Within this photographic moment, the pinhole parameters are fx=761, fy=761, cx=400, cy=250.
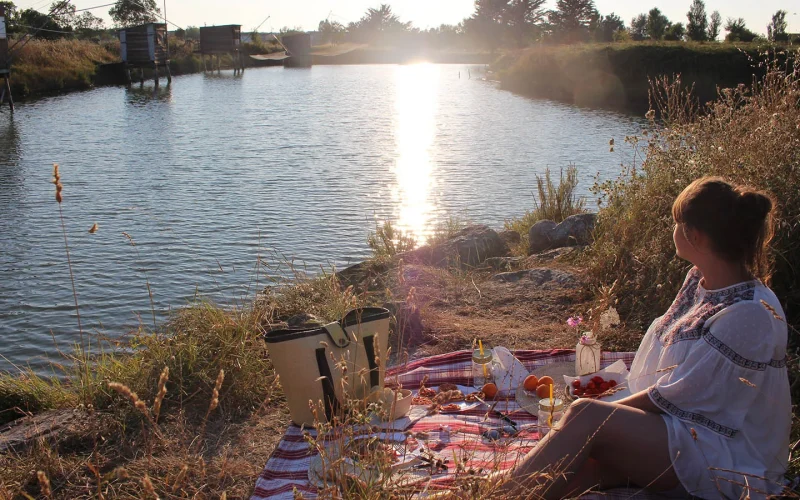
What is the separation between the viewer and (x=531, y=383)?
379cm

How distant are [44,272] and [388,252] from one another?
4127mm

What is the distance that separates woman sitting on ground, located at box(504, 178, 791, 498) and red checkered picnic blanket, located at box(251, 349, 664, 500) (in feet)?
0.55

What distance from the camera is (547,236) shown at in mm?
8055

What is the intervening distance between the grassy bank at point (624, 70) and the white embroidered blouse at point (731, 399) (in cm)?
2295

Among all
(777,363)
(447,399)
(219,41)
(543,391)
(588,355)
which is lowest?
(447,399)

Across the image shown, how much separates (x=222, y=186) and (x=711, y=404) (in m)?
12.2

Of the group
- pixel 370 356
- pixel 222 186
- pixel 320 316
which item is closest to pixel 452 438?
pixel 370 356

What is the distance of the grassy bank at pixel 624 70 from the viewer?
27141 millimetres

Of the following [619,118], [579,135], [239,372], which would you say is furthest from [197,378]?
[619,118]

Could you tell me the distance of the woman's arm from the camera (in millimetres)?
2617

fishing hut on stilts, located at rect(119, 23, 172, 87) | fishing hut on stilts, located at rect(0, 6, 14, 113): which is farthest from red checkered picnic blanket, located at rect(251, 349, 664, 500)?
fishing hut on stilts, located at rect(119, 23, 172, 87)

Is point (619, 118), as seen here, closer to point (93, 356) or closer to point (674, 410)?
point (93, 356)

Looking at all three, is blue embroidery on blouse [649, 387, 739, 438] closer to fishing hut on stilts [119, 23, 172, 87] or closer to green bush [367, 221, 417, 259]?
green bush [367, 221, 417, 259]

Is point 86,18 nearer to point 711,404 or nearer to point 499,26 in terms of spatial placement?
point 499,26
